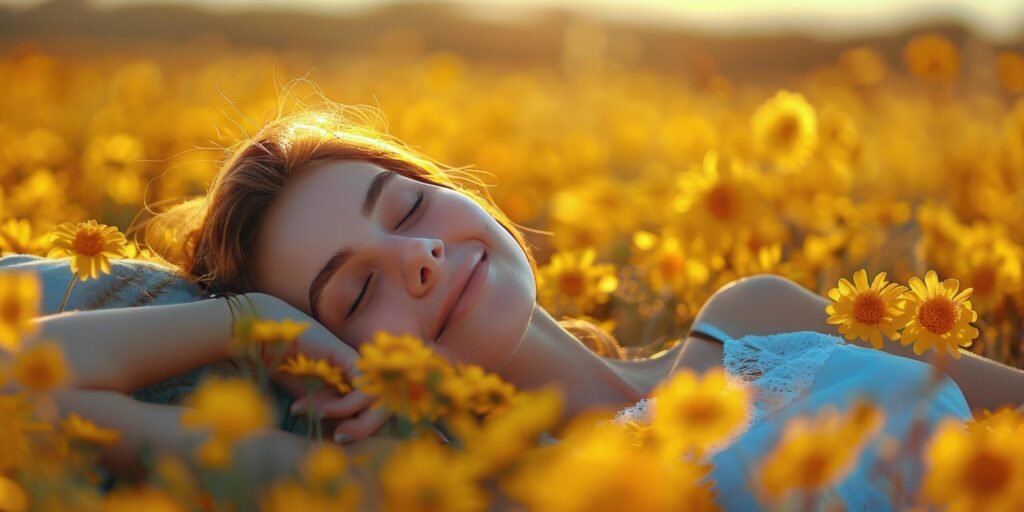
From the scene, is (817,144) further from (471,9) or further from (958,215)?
(471,9)

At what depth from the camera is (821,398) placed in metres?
1.62

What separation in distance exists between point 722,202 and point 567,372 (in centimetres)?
89

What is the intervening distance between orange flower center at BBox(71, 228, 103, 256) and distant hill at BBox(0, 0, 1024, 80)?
13322mm

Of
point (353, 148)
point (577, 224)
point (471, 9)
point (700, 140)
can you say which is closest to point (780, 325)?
point (353, 148)

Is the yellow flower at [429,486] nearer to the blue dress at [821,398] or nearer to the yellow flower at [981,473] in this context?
the yellow flower at [981,473]

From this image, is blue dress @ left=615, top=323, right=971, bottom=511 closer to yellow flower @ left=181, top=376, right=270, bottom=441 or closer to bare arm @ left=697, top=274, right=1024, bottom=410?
bare arm @ left=697, top=274, right=1024, bottom=410

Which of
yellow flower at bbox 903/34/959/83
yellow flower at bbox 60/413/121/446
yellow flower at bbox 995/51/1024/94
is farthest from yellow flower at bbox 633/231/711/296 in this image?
yellow flower at bbox 995/51/1024/94

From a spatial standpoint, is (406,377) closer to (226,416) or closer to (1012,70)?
(226,416)

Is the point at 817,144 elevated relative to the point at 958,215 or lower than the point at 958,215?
elevated

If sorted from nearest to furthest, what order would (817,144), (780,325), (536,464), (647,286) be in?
(536,464) → (780,325) → (647,286) → (817,144)

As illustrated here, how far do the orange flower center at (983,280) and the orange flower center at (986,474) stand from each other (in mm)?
1586

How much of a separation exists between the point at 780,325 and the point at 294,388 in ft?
3.28

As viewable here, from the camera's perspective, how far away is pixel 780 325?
207 cm

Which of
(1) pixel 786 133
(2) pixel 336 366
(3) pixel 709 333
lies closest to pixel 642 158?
(1) pixel 786 133
